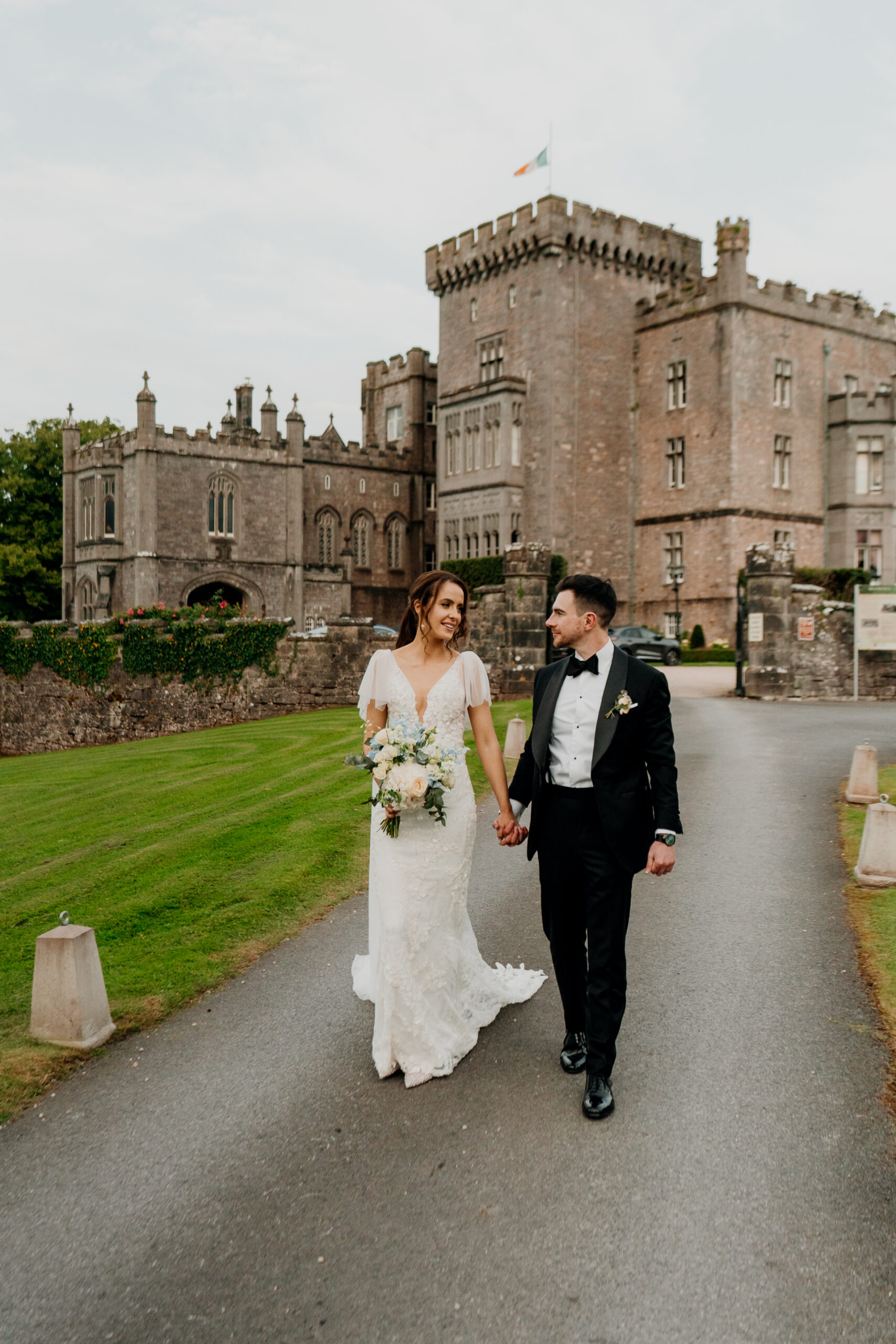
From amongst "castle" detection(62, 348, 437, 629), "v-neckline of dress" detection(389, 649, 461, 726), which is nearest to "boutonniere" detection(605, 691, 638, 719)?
"v-neckline of dress" detection(389, 649, 461, 726)

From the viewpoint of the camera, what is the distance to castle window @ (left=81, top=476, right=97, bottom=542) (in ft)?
163

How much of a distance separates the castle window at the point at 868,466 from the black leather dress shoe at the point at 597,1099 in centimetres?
4078

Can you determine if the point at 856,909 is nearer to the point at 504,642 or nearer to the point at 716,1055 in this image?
the point at 716,1055

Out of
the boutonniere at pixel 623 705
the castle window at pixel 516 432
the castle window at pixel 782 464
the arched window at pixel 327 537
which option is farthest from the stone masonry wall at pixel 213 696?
the arched window at pixel 327 537

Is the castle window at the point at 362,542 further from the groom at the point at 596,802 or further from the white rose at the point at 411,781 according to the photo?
the groom at the point at 596,802

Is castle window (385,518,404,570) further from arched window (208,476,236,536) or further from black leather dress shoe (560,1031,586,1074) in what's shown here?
black leather dress shoe (560,1031,586,1074)

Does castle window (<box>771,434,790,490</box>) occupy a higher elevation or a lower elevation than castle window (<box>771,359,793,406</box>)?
lower

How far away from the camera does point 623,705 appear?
4.23 meters

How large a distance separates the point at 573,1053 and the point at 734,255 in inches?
1554

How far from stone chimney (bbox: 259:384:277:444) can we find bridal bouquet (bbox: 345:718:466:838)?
48772mm

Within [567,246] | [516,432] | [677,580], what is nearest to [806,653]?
[677,580]

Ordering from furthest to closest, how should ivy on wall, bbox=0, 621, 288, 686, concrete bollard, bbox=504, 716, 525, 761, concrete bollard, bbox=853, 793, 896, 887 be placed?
ivy on wall, bbox=0, 621, 288, 686
concrete bollard, bbox=504, 716, 525, 761
concrete bollard, bbox=853, 793, 896, 887

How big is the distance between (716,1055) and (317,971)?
2.40m

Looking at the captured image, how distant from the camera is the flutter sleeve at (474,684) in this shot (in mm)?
4930
